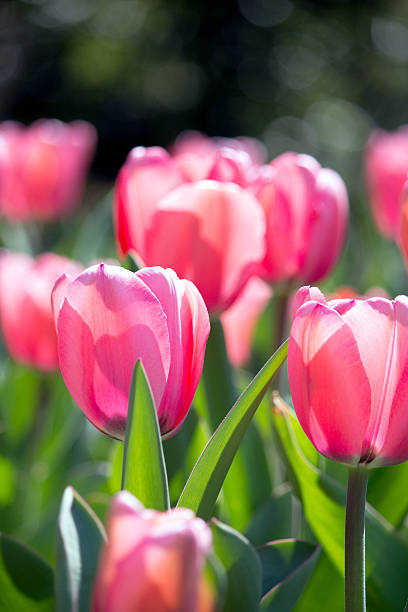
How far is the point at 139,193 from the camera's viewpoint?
78 cm

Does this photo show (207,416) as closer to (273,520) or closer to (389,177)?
(273,520)

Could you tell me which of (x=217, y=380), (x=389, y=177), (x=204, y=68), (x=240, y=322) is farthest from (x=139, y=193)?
(x=204, y=68)

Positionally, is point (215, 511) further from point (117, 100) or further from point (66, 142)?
point (117, 100)

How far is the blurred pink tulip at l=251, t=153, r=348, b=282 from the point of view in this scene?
2.78 feet

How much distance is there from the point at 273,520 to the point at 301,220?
286mm

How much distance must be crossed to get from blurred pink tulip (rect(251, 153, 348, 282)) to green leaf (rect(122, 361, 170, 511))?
0.35 meters

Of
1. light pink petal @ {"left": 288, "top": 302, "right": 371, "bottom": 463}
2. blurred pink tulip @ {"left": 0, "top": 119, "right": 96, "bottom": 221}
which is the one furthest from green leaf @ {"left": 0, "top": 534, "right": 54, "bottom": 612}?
blurred pink tulip @ {"left": 0, "top": 119, "right": 96, "bottom": 221}

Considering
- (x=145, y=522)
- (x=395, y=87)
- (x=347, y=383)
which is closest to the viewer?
(x=145, y=522)

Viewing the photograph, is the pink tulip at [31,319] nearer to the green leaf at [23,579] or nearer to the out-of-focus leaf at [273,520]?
the out-of-focus leaf at [273,520]

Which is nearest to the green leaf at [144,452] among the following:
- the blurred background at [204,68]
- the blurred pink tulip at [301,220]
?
the blurred pink tulip at [301,220]

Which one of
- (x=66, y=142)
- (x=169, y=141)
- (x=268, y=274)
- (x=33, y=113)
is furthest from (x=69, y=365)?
(x=33, y=113)

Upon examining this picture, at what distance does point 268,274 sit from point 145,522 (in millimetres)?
529

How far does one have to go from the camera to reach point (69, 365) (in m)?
0.54

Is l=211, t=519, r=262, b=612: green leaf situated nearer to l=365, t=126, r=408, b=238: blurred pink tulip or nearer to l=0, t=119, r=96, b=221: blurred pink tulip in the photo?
l=365, t=126, r=408, b=238: blurred pink tulip
